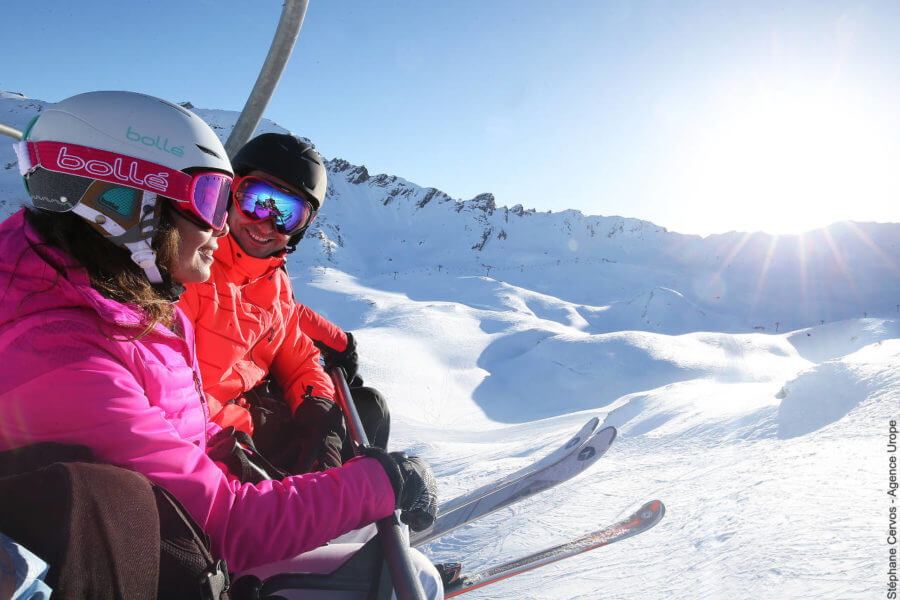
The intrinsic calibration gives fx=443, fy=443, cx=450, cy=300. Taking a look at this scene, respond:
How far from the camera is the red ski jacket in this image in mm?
2162

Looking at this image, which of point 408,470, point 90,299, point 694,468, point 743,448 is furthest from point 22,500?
point 743,448

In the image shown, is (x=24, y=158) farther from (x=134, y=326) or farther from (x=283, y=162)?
(x=283, y=162)

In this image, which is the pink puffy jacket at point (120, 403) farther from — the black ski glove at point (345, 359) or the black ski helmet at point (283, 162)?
the black ski glove at point (345, 359)

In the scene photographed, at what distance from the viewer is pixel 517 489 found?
132 inches

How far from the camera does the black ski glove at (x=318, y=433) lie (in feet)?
7.64

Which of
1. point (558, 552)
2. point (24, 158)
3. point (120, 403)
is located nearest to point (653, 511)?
point (558, 552)

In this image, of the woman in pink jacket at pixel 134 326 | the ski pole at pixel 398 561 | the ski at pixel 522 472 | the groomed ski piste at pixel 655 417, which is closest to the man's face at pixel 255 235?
the woman in pink jacket at pixel 134 326

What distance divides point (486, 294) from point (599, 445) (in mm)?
18403

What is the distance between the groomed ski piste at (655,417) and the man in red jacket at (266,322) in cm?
117

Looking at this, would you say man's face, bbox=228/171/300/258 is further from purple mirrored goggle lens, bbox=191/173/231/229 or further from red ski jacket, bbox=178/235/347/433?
purple mirrored goggle lens, bbox=191/173/231/229

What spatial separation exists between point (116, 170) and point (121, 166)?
0.02 meters

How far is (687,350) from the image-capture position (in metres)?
12.5

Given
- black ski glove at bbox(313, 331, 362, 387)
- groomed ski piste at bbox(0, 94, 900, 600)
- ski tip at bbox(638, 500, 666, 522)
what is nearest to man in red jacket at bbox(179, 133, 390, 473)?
black ski glove at bbox(313, 331, 362, 387)

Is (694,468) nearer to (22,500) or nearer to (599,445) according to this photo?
(599,445)
